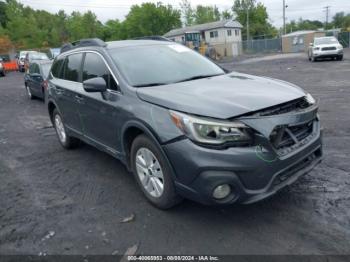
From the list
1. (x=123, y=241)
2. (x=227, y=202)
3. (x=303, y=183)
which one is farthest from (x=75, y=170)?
(x=303, y=183)

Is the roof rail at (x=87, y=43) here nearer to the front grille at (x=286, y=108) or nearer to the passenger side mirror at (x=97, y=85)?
the passenger side mirror at (x=97, y=85)

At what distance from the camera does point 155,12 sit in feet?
225

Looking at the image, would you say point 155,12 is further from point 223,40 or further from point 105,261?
point 105,261

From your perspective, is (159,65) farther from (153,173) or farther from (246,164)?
(246,164)

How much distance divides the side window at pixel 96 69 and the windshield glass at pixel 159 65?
178 mm

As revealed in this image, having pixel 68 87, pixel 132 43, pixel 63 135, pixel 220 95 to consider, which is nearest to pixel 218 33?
pixel 63 135

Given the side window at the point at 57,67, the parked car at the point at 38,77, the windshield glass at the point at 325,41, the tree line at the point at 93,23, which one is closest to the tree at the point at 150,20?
the tree line at the point at 93,23

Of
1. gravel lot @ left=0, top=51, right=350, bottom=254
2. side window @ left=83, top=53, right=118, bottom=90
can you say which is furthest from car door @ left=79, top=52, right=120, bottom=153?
gravel lot @ left=0, top=51, right=350, bottom=254

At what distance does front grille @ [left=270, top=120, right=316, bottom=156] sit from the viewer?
3029 mm

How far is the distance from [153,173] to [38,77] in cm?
925

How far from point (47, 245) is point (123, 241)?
74cm

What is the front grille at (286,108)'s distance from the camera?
3056mm

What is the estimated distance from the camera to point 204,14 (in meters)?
90.8

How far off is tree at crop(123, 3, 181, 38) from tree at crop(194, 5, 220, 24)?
59.5 feet
